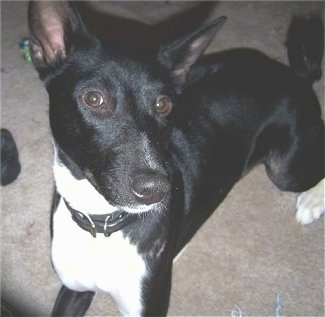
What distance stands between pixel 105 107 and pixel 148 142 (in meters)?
0.21

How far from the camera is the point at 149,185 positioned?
5.70 feet

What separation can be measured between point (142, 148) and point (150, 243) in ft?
1.64

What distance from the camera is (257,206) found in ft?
9.89

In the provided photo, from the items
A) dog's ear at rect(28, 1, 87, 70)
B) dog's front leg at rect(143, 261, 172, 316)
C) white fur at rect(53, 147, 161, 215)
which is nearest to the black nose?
white fur at rect(53, 147, 161, 215)

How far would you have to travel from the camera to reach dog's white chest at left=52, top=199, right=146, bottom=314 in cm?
210

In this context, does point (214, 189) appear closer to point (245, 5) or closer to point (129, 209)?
point (129, 209)

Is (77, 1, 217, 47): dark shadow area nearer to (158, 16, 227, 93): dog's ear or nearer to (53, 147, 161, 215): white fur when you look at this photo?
(158, 16, 227, 93): dog's ear

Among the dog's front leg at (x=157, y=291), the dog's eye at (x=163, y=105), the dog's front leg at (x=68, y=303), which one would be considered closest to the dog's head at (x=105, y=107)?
the dog's eye at (x=163, y=105)

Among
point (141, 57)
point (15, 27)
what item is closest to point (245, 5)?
point (15, 27)

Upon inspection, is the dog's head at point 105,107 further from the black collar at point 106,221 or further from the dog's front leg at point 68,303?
the dog's front leg at point 68,303

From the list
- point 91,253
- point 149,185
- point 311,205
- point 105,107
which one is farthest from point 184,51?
point 311,205

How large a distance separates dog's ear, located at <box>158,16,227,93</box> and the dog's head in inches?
0.4

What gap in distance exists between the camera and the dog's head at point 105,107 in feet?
5.90

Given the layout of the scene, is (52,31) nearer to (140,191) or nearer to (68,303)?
(140,191)
